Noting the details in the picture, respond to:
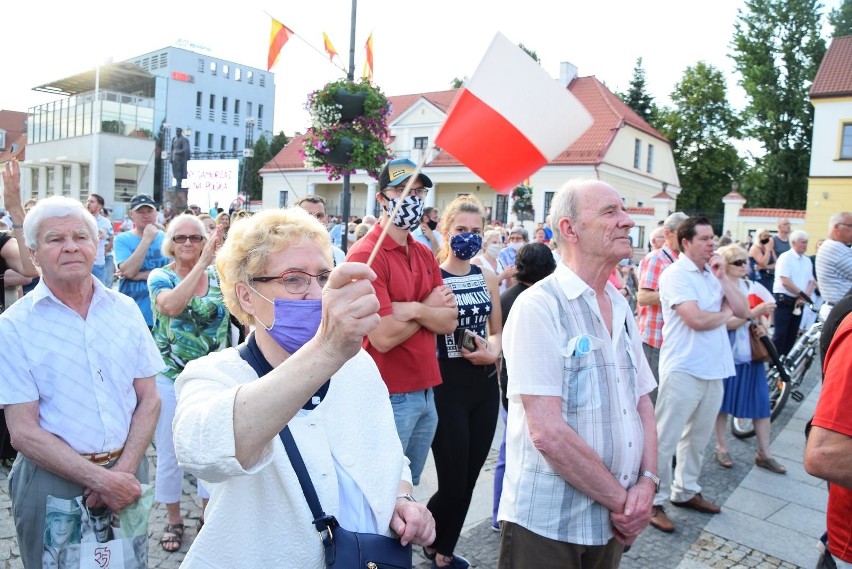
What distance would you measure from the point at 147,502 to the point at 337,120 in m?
6.29

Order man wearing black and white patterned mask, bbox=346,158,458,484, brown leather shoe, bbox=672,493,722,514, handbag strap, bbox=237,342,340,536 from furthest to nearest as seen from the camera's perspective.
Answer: brown leather shoe, bbox=672,493,722,514, man wearing black and white patterned mask, bbox=346,158,458,484, handbag strap, bbox=237,342,340,536

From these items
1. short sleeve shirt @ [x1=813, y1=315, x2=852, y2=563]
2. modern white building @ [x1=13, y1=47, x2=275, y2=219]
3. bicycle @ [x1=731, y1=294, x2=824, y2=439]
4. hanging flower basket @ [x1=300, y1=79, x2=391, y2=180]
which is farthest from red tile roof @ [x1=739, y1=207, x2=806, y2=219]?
short sleeve shirt @ [x1=813, y1=315, x2=852, y2=563]

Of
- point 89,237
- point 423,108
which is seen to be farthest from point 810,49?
point 89,237

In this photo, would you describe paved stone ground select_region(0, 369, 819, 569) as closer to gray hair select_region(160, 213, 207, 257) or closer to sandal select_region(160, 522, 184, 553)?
sandal select_region(160, 522, 184, 553)

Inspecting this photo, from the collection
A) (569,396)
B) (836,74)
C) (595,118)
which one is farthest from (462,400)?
(836,74)

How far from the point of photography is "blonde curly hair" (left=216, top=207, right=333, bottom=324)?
5.78 feet

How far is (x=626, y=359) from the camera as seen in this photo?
2.52m

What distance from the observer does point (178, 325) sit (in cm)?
382

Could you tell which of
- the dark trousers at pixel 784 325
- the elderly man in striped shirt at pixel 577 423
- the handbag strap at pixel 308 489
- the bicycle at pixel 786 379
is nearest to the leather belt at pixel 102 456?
the handbag strap at pixel 308 489

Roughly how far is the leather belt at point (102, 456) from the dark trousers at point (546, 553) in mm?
1568

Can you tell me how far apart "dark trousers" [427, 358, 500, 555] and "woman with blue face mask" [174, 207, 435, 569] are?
→ 1555mm

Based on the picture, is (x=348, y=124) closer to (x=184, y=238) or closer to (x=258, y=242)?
(x=184, y=238)

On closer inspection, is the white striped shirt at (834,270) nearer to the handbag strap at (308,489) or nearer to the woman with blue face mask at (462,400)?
the woman with blue face mask at (462,400)

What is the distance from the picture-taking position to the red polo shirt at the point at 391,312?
10.5 ft
